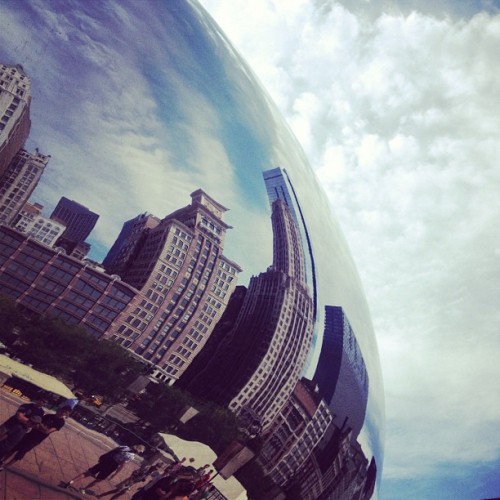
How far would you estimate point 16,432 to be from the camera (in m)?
3.75

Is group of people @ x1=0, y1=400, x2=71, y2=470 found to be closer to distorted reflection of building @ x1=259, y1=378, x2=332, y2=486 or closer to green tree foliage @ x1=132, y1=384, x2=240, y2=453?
green tree foliage @ x1=132, y1=384, x2=240, y2=453

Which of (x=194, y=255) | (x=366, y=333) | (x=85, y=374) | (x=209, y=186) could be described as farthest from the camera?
(x=366, y=333)

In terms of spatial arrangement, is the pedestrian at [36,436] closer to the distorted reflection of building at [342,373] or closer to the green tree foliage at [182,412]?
the green tree foliage at [182,412]

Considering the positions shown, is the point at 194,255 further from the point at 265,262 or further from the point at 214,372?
the point at 214,372

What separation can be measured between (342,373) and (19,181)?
3657mm

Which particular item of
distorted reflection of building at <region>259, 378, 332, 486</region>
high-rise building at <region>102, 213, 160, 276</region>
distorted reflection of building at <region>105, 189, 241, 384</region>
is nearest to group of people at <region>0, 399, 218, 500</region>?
distorted reflection of building at <region>259, 378, 332, 486</region>

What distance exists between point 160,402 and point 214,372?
526mm

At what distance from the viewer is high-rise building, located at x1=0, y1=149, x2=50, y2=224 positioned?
2.62 metres

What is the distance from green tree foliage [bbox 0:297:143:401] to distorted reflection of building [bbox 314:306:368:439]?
6.42ft

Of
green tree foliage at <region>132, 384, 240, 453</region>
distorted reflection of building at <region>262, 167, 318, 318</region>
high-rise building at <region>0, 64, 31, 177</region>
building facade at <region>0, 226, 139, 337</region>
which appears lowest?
green tree foliage at <region>132, 384, 240, 453</region>

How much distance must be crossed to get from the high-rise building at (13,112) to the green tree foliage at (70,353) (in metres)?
1.05

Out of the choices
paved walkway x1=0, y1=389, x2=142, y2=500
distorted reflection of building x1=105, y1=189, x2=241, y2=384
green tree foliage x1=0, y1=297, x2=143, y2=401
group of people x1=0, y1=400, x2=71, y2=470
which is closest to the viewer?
green tree foliage x1=0, y1=297, x2=143, y2=401

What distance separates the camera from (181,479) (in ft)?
11.4

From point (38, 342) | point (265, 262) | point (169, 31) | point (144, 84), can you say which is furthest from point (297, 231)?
point (38, 342)
